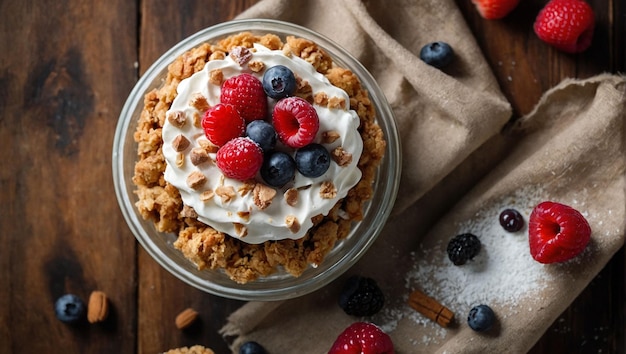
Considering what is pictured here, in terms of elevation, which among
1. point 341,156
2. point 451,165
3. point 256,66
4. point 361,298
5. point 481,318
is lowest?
point 481,318

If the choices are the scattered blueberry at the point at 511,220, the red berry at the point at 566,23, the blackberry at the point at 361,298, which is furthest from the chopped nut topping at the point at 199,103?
the red berry at the point at 566,23

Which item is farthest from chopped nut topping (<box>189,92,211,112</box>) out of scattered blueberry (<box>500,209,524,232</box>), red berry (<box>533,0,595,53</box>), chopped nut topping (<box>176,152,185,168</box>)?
red berry (<box>533,0,595,53</box>)

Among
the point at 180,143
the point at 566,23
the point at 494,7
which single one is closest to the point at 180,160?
the point at 180,143

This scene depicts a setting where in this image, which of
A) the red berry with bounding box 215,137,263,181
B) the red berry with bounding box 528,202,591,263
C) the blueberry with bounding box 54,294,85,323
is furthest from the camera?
the blueberry with bounding box 54,294,85,323

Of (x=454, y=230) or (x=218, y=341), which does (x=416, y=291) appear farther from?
(x=218, y=341)

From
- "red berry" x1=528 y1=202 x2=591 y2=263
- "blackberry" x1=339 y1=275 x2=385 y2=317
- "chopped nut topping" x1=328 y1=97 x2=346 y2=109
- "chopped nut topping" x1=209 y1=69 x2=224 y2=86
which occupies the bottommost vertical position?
"blackberry" x1=339 y1=275 x2=385 y2=317

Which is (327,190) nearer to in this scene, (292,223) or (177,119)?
(292,223)

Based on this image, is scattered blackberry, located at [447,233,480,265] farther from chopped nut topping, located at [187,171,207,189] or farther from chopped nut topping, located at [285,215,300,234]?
chopped nut topping, located at [187,171,207,189]
